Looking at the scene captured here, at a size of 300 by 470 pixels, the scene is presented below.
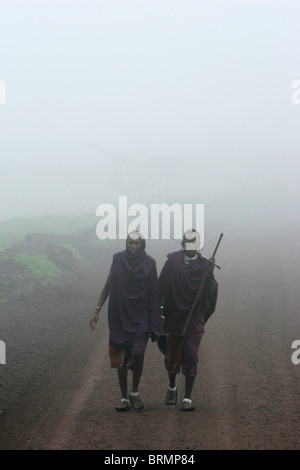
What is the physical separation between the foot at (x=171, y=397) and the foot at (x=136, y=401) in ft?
1.14

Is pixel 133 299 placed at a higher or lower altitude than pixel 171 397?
higher

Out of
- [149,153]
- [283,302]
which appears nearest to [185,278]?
[283,302]

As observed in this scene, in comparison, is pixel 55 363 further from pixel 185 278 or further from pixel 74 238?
pixel 74 238

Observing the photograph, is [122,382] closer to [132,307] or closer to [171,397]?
[171,397]

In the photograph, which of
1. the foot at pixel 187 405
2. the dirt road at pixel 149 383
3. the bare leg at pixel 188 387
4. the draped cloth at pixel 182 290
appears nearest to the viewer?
the dirt road at pixel 149 383

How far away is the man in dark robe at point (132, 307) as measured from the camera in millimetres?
6340

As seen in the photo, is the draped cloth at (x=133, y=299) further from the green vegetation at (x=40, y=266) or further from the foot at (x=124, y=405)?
the green vegetation at (x=40, y=266)

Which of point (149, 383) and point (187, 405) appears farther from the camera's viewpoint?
point (149, 383)

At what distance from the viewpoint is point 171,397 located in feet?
21.2

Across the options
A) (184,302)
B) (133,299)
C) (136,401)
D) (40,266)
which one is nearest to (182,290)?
(184,302)

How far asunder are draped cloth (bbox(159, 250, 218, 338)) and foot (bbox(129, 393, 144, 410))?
0.83 meters

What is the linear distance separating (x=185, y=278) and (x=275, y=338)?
11.5ft

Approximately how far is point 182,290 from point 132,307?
61 centimetres

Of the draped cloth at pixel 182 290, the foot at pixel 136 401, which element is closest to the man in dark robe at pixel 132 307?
the foot at pixel 136 401
